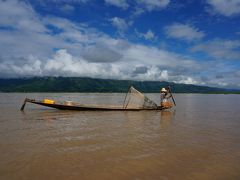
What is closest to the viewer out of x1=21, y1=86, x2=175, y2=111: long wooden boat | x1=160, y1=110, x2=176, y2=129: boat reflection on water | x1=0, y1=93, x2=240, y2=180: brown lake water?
x1=0, y1=93, x2=240, y2=180: brown lake water

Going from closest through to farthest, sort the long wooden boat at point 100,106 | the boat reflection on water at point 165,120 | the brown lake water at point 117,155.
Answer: the brown lake water at point 117,155 < the boat reflection on water at point 165,120 < the long wooden boat at point 100,106

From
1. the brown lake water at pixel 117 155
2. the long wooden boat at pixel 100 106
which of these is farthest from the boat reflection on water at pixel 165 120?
the long wooden boat at pixel 100 106

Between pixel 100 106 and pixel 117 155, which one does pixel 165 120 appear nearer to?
pixel 100 106

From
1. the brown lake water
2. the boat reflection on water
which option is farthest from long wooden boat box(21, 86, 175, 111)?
the brown lake water

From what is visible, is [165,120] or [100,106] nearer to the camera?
[165,120]

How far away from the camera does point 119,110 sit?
31.8 meters

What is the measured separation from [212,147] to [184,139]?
2.20m

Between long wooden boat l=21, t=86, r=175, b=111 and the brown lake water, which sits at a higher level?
long wooden boat l=21, t=86, r=175, b=111

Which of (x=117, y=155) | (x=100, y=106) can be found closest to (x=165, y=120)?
(x=100, y=106)

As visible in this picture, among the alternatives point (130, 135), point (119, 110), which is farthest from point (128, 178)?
point (119, 110)

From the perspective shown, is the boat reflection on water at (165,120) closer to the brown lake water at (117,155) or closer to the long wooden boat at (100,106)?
the brown lake water at (117,155)

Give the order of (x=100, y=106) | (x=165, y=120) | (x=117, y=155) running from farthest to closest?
(x=100, y=106), (x=165, y=120), (x=117, y=155)

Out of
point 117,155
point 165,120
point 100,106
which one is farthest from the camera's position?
point 100,106

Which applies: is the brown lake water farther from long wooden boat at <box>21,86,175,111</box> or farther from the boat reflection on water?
long wooden boat at <box>21,86,175,111</box>
